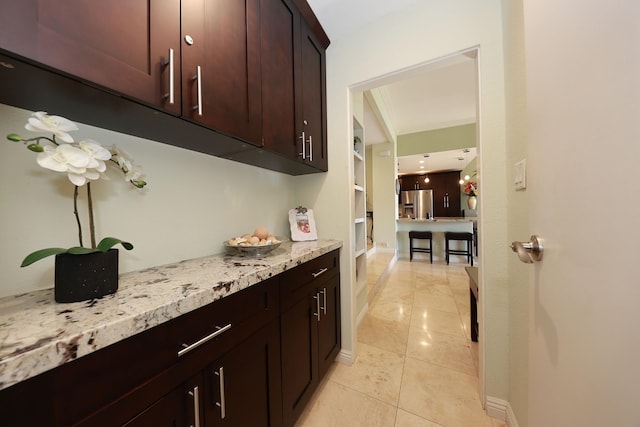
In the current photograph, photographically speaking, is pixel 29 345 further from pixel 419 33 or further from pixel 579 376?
pixel 419 33

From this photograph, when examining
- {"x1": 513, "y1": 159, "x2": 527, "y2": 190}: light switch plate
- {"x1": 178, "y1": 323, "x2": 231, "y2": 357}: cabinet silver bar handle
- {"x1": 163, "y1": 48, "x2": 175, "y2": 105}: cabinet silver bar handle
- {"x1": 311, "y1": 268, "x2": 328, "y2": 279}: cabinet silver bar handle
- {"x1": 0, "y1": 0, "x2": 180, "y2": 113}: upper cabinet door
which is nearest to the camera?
{"x1": 0, "y1": 0, "x2": 180, "y2": 113}: upper cabinet door

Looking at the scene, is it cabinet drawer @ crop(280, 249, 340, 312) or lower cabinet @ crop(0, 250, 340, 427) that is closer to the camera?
lower cabinet @ crop(0, 250, 340, 427)

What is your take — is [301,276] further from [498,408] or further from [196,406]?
[498,408]

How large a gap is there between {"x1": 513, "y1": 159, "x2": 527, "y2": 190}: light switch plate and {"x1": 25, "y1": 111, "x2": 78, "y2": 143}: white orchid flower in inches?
63.4

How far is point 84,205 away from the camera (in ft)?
2.57

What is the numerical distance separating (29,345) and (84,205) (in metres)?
0.61

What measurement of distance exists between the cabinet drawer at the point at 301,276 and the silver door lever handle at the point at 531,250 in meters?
0.88

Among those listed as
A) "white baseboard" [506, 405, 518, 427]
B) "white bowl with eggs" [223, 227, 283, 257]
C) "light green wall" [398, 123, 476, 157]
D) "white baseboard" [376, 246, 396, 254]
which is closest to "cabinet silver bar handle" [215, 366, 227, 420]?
"white bowl with eggs" [223, 227, 283, 257]

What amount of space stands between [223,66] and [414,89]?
10.2 ft

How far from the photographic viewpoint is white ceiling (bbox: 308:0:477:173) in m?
1.47

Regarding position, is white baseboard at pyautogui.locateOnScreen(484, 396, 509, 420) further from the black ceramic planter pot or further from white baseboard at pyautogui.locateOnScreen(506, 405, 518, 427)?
the black ceramic planter pot

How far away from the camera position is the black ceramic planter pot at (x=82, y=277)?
0.56m

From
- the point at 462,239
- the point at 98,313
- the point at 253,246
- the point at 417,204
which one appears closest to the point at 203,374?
the point at 98,313

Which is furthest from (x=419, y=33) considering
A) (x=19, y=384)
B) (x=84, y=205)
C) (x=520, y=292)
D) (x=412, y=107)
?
(x=412, y=107)
